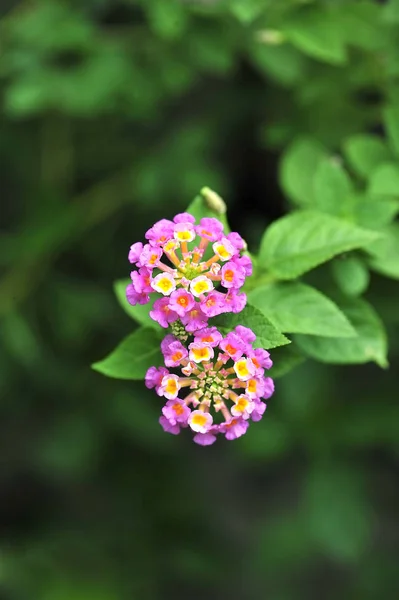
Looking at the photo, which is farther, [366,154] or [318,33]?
[318,33]

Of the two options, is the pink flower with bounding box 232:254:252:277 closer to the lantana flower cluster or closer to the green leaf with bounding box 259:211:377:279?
the lantana flower cluster

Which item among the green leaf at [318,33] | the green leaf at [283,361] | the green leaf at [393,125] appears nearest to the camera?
the green leaf at [283,361]

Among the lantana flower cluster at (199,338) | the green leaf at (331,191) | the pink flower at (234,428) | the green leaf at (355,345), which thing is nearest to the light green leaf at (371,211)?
the green leaf at (331,191)

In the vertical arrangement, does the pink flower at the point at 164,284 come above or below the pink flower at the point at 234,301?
above

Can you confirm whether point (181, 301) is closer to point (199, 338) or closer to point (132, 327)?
point (199, 338)

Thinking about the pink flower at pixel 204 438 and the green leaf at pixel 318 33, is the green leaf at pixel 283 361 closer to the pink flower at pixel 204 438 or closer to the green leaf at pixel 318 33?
the pink flower at pixel 204 438

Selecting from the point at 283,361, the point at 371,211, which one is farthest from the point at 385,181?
the point at 283,361

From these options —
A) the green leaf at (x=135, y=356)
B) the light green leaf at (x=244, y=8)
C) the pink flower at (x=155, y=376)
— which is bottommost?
the green leaf at (x=135, y=356)

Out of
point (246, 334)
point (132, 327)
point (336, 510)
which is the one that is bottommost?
point (336, 510)
